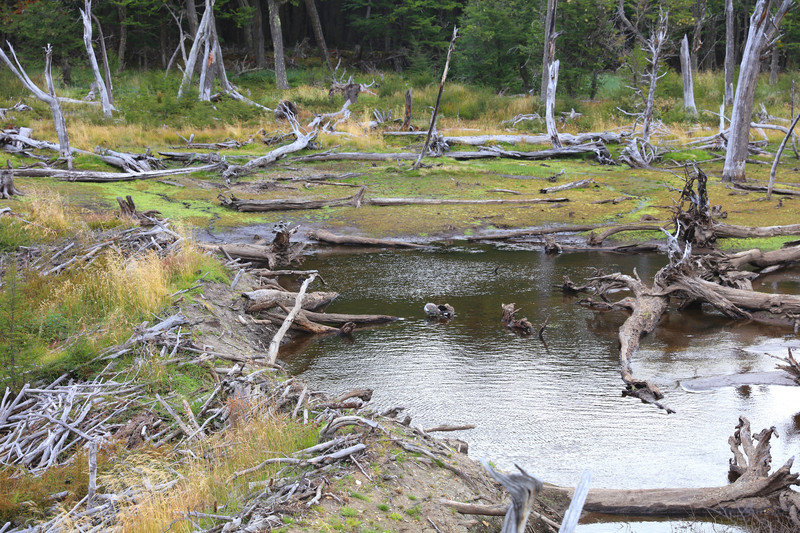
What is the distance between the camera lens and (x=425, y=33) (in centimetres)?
3862

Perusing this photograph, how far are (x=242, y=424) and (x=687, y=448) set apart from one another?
14.0 feet

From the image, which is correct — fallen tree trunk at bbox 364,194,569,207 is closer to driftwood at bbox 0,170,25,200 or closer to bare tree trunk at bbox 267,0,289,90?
driftwood at bbox 0,170,25,200

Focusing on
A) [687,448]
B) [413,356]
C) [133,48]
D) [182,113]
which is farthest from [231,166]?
[133,48]

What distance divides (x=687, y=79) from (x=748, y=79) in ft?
32.5

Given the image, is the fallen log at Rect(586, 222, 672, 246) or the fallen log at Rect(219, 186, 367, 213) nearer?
the fallen log at Rect(586, 222, 672, 246)

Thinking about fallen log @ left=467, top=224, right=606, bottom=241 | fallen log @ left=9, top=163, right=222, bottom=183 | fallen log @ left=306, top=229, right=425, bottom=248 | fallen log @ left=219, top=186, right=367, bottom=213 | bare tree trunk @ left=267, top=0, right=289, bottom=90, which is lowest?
fallen log @ left=467, top=224, right=606, bottom=241

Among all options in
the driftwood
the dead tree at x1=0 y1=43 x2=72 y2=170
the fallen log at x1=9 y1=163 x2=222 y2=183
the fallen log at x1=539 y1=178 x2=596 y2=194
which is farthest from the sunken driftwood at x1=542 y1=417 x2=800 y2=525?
the dead tree at x1=0 y1=43 x2=72 y2=170

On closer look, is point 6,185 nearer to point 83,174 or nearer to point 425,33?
point 83,174

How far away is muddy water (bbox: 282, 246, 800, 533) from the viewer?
21.4 feet

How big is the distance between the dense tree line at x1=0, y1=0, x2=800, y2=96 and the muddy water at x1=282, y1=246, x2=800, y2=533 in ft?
63.6

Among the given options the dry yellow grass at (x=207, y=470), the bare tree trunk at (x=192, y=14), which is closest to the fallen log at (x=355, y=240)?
the dry yellow grass at (x=207, y=470)

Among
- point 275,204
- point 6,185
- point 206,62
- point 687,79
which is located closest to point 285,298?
point 275,204

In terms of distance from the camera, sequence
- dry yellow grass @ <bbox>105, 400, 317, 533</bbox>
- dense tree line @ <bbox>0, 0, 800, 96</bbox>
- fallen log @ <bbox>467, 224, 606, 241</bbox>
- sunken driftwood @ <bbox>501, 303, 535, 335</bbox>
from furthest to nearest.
Answer: dense tree line @ <bbox>0, 0, 800, 96</bbox> < fallen log @ <bbox>467, 224, 606, 241</bbox> < sunken driftwood @ <bbox>501, 303, 535, 335</bbox> < dry yellow grass @ <bbox>105, 400, 317, 533</bbox>

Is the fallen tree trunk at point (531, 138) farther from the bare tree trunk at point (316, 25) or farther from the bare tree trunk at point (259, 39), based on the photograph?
the bare tree trunk at point (259, 39)
